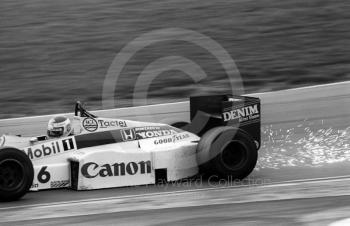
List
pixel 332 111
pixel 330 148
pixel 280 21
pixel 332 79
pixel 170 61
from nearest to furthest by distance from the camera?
pixel 330 148
pixel 332 111
pixel 332 79
pixel 170 61
pixel 280 21

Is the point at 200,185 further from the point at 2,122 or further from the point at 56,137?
the point at 2,122

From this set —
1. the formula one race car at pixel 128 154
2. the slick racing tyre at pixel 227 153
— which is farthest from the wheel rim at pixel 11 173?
the slick racing tyre at pixel 227 153

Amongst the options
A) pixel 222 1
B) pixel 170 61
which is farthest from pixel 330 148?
pixel 222 1

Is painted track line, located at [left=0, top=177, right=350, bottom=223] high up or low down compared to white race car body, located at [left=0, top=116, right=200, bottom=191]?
down

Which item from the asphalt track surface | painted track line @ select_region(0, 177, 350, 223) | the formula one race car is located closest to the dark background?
the asphalt track surface

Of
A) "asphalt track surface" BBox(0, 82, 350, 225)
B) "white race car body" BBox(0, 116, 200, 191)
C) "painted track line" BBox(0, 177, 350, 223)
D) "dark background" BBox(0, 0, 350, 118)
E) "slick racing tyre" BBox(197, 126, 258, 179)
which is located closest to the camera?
"asphalt track surface" BBox(0, 82, 350, 225)

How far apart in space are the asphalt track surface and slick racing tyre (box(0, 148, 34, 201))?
0.53ft

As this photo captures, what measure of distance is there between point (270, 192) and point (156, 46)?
7.17 meters

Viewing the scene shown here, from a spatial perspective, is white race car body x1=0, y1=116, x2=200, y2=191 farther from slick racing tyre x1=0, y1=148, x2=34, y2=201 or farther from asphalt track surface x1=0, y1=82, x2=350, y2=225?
slick racing tyre x1=0, y1=148, x2=34, y2=201

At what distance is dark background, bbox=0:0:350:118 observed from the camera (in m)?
12.1

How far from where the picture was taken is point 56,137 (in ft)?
27.0

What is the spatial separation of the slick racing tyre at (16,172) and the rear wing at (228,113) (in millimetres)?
2549

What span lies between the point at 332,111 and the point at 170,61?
3.80 meters

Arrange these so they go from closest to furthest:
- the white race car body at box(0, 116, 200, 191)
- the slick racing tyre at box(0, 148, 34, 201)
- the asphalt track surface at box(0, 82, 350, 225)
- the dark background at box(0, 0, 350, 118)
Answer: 1. the asphalt track surface at box(0, 82, 350, 225)
2. the slick racing tyre at box(0, 148, 34, 201)
3. the white race car body at box(0, 116, 200, 191)
4. the dark background at box(0, 0, 350, 118)
